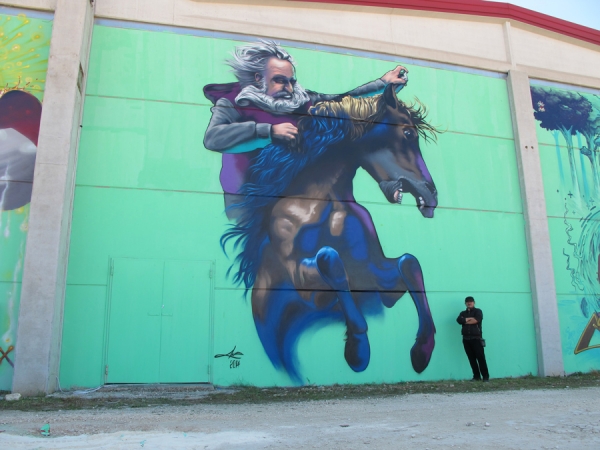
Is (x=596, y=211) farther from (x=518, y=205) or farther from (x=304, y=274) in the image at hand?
(x=304, y=274)

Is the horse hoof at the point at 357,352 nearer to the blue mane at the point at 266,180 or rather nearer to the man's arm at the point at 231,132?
the blue mane at the point at 266,180

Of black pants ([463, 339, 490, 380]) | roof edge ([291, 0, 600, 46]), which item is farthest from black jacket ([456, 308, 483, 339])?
roof edge ([291, 0, 600, 46])

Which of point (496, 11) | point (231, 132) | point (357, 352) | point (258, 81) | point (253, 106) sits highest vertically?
point (496, 11)

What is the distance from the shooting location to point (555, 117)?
1237 centimetres

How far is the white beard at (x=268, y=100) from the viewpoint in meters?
10.2

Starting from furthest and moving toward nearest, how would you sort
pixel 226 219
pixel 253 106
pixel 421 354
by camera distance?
pixel 253 106 < pixel 421 354 < pixel 226 219

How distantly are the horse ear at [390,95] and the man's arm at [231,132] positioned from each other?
8.77ft

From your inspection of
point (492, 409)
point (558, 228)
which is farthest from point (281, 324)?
point (558, 228)

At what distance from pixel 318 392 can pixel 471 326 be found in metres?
→ 3.24

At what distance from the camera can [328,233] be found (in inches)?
397

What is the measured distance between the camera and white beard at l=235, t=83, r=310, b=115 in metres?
10.2

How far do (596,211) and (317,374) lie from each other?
7.43 metres
